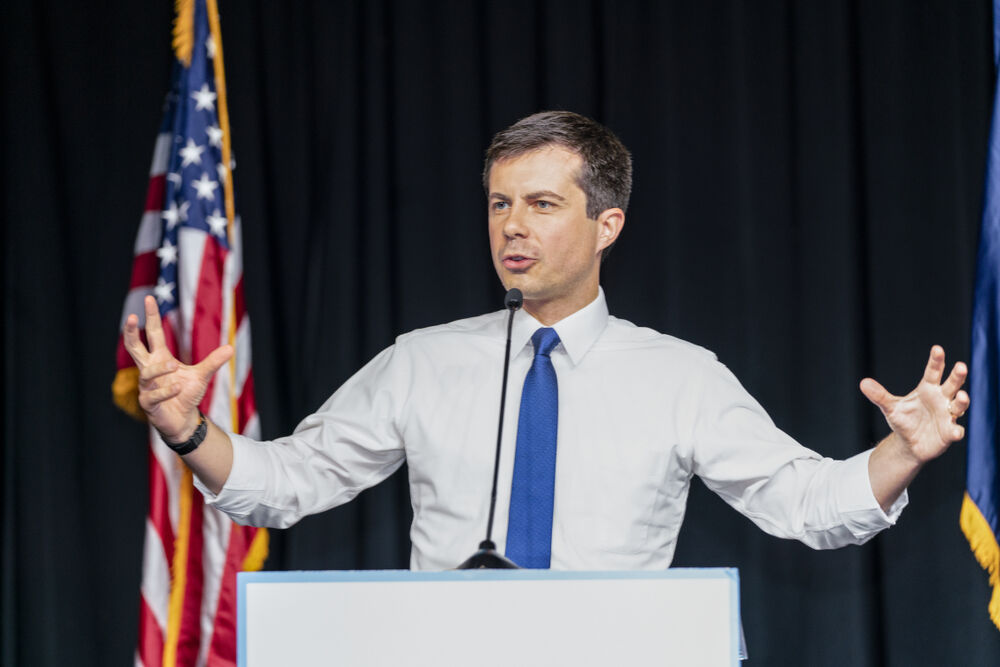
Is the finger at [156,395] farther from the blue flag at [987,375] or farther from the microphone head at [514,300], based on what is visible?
the blue flag at [987,375]

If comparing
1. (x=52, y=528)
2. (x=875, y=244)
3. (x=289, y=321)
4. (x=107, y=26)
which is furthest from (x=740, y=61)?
(x=52, y=528)

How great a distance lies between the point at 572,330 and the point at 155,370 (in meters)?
0.89

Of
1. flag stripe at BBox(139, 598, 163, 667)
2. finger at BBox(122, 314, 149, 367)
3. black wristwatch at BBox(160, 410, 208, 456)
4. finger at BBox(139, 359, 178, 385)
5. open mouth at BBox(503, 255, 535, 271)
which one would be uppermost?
open mouth at BBox(503, 255, 535, 271)

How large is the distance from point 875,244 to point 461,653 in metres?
2.28

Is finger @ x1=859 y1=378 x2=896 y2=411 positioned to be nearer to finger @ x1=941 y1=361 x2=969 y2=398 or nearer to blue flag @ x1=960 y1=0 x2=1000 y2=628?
finger @ x1=941 y1=361 x2=969 y2=398

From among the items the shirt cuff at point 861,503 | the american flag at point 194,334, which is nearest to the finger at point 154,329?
the american flag at point 194,334

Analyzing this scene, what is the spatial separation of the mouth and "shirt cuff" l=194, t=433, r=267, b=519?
23.9 inches

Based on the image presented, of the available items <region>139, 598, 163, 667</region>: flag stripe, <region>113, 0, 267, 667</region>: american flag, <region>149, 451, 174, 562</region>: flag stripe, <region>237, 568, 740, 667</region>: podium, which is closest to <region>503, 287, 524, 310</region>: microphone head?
<region>237, 568, 740, 667</region>: podium

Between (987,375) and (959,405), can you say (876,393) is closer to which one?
(959,405)

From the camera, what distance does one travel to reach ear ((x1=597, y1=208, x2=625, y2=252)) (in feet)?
7.17

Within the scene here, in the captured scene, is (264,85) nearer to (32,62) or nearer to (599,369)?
(32,62)

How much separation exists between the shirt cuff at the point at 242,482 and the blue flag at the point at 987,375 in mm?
1503

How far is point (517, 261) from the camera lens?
205cm

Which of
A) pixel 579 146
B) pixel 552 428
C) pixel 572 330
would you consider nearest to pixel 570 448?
pixel 552 428
